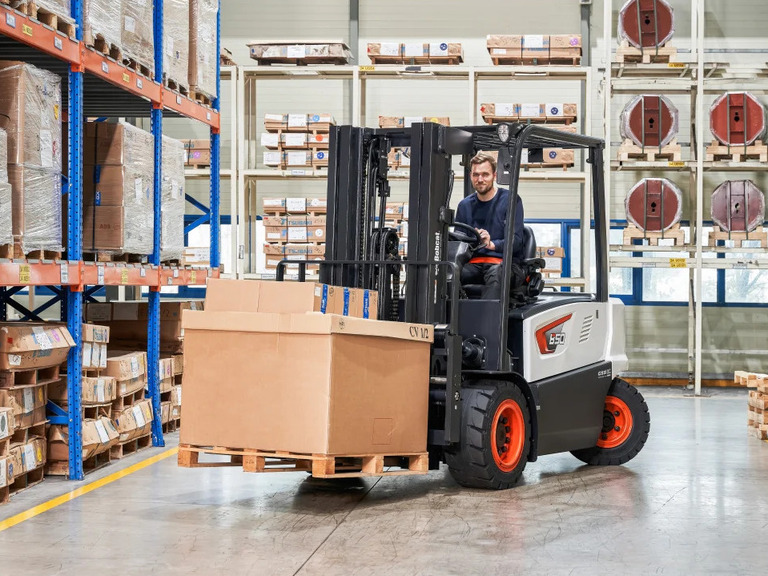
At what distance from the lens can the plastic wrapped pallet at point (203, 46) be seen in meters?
9.76

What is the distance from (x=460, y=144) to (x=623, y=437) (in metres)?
2.82

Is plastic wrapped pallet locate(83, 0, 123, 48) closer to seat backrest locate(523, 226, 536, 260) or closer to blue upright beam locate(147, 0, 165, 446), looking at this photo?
blue upright beam locate(147, 0, 165, 446)

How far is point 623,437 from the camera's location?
8.36 metres

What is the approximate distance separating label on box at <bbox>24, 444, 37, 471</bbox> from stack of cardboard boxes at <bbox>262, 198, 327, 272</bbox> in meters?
8.10

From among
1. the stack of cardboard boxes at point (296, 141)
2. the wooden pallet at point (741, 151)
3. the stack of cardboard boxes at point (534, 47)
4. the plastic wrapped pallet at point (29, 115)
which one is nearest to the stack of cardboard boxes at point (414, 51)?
the stack of cardboard boxes at point (534, 47)

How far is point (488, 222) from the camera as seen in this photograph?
7.38 m

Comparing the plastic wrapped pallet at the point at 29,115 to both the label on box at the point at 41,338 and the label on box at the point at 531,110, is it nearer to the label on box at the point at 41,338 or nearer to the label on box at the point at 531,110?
the label on box at the point at 41,338

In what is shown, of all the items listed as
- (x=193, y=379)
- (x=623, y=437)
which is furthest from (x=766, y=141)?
(x=193, y=379)

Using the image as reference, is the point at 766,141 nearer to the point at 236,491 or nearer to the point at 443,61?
the point at 443,61

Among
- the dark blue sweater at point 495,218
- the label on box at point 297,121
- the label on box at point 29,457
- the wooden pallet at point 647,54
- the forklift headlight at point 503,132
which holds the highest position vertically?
the wooden pallet at point 647,54

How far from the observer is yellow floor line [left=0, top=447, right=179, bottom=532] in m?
6.16

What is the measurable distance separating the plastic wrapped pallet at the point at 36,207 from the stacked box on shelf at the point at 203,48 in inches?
113

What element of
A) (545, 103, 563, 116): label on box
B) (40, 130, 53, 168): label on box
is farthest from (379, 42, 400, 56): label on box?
(40, 130, 53, 168): label on box

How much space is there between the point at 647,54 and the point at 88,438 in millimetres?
9981
